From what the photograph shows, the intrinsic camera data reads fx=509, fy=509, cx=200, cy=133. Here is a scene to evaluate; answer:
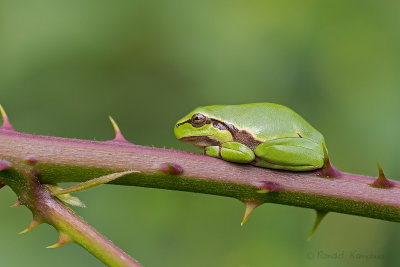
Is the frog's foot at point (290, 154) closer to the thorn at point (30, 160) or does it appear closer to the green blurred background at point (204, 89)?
the thorn at point (30, 160)

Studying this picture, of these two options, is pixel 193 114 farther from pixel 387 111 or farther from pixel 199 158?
pixel 387 111

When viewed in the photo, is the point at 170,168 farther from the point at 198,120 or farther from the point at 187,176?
the point at 198,120

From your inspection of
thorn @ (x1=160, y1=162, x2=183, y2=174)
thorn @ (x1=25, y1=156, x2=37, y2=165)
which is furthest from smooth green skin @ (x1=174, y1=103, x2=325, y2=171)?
thorn @ (x1=25, y1=156, x2=37, y2=165)

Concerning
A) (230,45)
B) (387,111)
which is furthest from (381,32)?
(230,45)

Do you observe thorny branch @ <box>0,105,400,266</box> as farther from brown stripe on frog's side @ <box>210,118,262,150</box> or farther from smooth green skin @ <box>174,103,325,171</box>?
brown stripe on frog's side @ <box>210,118,262,150</box>
